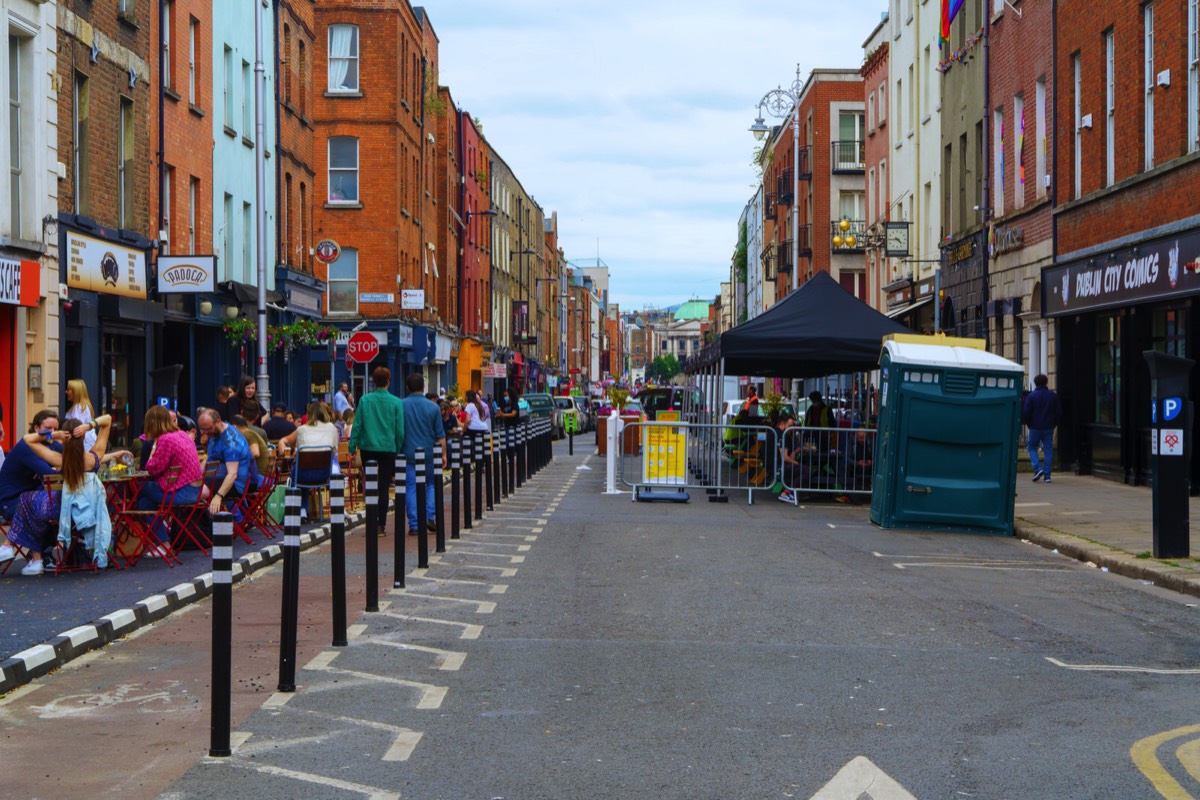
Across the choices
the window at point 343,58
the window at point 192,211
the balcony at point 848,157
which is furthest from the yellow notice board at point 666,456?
the balcony at point 848,157

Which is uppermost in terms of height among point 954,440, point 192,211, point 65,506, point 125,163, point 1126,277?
point 125,163

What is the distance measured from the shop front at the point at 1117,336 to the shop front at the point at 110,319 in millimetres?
15550

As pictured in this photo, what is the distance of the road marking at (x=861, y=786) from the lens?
5730 millimetres

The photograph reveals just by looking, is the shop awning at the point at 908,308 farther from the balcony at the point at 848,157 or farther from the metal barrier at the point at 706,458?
the balcony at the point at 848,157

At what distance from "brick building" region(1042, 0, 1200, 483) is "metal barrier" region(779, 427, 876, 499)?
456 centimetres

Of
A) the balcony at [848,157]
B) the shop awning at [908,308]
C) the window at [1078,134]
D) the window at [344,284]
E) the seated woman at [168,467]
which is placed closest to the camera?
the seated woman at [168,467]

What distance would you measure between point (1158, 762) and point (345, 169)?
42.9m

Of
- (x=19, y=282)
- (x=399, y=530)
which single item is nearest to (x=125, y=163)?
(x=19, y=282)

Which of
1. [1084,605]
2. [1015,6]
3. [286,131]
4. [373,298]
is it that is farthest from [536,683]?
[373,298]

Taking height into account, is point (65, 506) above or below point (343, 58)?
below

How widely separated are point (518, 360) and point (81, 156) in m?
61.8

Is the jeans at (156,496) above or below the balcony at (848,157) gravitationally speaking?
below

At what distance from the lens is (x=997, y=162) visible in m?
32.9

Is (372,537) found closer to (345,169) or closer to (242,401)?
(242,401)
